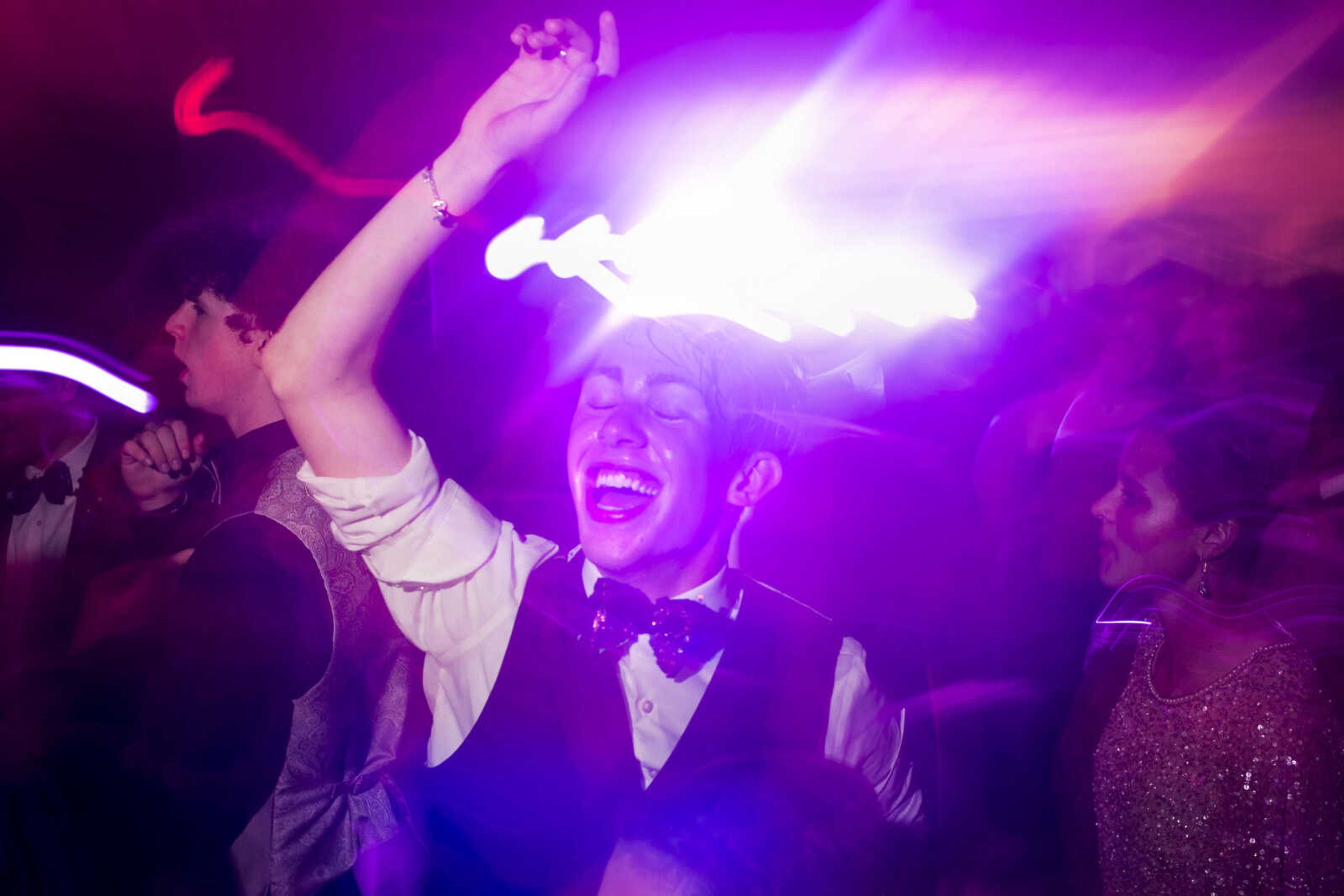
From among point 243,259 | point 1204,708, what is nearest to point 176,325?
point 243,259

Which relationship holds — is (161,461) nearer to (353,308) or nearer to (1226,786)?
(353,308)

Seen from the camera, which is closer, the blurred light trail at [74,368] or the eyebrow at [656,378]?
the eyebrow at [656,378]

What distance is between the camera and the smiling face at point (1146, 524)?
1.72 m

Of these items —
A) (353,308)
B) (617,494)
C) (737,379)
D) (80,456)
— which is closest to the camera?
(353,308)

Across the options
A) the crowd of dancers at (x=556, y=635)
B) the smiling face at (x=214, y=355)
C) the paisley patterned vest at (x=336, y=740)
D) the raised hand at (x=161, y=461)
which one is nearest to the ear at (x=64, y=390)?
the crowd of dancers at (x=556, y=635)

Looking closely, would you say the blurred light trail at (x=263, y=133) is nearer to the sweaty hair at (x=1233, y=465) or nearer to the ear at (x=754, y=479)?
the ear at (x=754, y=479)

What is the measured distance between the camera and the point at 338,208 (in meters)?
1.80

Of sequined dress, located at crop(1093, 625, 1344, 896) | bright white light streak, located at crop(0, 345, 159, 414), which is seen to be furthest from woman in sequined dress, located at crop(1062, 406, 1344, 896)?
bright white light streak, located at crop(0, 345, 159, 414)

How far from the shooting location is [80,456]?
74.0 inches

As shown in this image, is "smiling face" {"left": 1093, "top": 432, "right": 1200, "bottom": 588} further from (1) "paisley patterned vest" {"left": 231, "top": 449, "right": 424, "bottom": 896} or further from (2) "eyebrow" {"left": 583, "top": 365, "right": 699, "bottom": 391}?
(1) "paisley patterned vest" {"left": 231, "top": 449, "right": 424, "bottom": 896}

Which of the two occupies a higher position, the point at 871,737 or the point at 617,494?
the point at 617,494

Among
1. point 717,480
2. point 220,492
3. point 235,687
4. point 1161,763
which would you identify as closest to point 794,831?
point 717,480

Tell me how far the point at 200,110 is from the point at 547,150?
3.10 ft

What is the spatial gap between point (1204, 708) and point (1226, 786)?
6.8 inches
